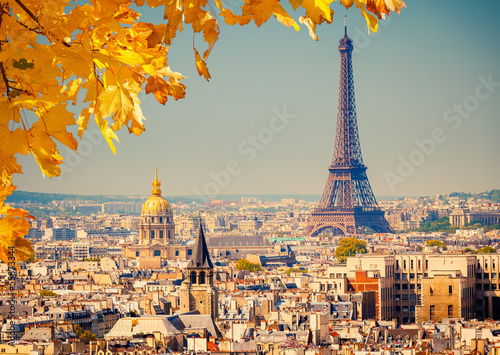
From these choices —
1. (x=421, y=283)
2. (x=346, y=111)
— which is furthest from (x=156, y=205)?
(x=421, y=283)

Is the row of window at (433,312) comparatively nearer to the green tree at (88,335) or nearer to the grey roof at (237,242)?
the green tree at (88,335)

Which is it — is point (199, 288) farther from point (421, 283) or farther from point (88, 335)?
point (421, 283)

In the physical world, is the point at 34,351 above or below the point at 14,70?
below

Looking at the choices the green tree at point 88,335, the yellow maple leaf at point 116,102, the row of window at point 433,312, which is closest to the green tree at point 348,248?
the row of window at point 433,312

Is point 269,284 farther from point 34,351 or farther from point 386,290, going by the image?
point 34,351

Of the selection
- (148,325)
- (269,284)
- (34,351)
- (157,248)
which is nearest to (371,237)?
(157,248)

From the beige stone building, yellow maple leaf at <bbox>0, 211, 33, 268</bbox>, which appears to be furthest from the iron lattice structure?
yellow maple leaf at <bbox>0, 211, 33, 268</bbox>
